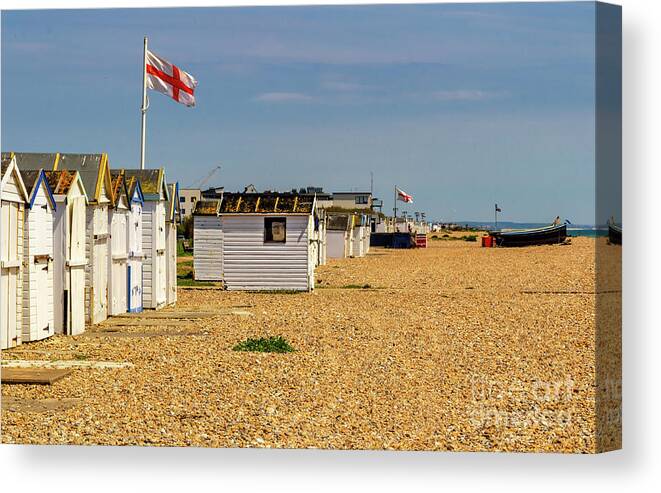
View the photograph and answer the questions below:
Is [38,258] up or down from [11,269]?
up

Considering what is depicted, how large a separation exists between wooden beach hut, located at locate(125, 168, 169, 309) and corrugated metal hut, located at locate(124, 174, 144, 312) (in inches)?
11.7

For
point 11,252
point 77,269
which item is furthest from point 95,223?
point 11,252

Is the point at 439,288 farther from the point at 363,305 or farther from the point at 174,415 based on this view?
the point at 174,415

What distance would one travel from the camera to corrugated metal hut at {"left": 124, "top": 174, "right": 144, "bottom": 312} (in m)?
19.2

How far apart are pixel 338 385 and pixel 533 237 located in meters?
61.8

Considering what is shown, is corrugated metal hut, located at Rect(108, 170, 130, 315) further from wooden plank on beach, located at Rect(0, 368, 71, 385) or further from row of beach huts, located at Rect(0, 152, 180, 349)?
wooden plank on beach, located at Rect(0, 368, 71, 385)

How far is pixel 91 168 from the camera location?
16984 millimetres

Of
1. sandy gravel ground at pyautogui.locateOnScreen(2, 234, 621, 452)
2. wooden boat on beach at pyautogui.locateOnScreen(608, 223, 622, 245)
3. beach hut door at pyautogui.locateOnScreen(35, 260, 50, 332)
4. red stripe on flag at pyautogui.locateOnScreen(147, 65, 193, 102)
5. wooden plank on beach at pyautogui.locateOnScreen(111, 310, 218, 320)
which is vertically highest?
red stripe on flag at pyautogui.locateOnScreen(147, 65, 193, 102)

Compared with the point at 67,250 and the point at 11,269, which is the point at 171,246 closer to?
the point at 67,250

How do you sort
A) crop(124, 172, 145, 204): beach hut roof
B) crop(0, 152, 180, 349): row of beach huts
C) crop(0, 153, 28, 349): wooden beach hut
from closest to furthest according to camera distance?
1. crop(0, 153, 28, 349): wooden beach hut
2. crop(0, 152, 180, 349): row of beach huts
3. crop(124, 172, 145, 204): beach hut roof

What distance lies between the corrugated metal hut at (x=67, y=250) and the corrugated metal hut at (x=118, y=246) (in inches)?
74.2

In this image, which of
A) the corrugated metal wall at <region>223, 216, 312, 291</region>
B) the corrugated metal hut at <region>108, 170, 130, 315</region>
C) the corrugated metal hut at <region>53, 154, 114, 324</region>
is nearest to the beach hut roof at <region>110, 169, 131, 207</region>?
the corrugated metal hut at <region>108, 170, 130, 315</region>

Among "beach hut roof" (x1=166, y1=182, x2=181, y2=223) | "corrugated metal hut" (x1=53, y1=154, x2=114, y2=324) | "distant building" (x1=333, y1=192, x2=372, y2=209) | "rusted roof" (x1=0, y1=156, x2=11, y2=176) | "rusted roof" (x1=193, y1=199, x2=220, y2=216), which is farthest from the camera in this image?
"distant building" (x1=333, y1=192, x2=372, y2=209)

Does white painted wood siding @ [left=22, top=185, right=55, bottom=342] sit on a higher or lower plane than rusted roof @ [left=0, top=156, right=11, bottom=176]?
lower
